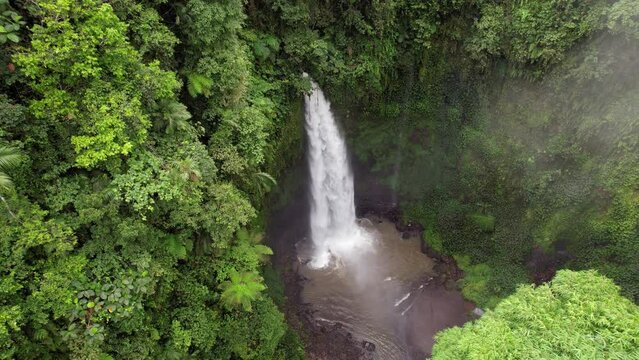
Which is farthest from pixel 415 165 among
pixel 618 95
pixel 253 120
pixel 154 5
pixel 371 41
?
pixel 154 5

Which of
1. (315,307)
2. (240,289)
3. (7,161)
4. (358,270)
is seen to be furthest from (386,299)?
(7,161)

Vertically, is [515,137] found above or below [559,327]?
below

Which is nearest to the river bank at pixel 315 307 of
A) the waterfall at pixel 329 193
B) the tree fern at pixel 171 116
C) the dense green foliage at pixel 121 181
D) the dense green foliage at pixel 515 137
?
the waterfall at pixel 329 193

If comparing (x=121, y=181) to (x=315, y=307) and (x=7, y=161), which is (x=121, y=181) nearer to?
(x=7, y=161)

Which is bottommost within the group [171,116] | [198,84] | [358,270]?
[358,270]

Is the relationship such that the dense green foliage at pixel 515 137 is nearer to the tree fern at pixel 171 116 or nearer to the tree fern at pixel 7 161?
the tree fern at pixel 171 116
